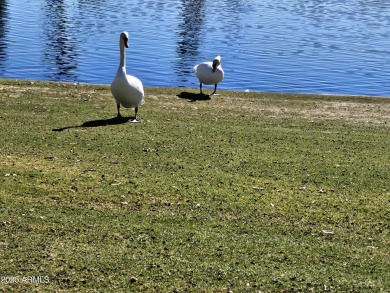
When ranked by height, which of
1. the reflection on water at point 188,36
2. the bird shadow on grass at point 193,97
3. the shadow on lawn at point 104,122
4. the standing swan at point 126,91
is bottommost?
the reflection on water at point 188,36

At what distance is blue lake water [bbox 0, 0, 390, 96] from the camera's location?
31.2 metres

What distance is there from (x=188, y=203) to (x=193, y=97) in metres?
11.2

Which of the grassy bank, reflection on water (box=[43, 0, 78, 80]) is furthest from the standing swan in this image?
reflection on water (box=[43, 0, 78, 80])

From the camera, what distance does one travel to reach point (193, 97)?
67.1 feet

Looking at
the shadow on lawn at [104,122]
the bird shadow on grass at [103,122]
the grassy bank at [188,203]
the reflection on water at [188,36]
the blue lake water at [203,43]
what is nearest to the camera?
the grassy bank at [188,203]

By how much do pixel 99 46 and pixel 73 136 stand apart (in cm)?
2576

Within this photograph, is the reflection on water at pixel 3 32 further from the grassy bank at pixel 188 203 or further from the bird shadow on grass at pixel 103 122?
the grassy bank at pixel 188 203

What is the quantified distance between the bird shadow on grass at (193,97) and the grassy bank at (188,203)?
3.59 meters

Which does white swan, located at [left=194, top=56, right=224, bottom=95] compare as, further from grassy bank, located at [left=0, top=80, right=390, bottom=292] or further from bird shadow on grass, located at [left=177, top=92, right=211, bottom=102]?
grassy bank, located at [left=0, top=80, right=390, bottom=292]

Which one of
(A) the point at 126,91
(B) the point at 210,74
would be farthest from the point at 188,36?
(A) the point at 126,91

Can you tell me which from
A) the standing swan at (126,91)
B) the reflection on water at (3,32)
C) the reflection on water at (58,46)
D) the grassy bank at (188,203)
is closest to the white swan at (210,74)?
the grassy bank at (188,203)

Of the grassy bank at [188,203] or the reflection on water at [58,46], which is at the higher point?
the grassy bank at [188,203]

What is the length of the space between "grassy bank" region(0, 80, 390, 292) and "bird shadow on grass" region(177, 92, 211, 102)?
3.59 metres

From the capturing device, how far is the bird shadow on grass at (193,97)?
20031 millimetres
